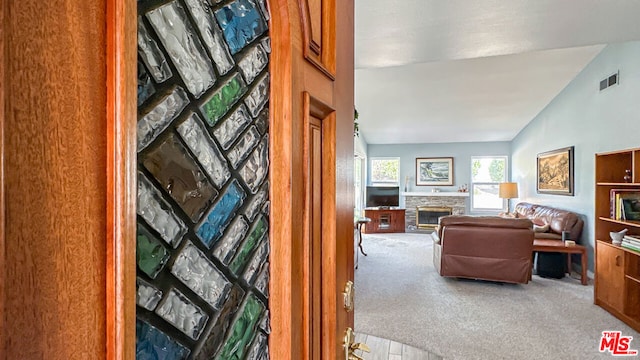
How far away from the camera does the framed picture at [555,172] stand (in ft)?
17.4

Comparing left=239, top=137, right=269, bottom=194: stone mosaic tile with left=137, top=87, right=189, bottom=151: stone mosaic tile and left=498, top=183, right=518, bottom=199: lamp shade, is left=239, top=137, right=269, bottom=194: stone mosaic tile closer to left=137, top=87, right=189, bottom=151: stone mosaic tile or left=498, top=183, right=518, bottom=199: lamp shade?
left=137, top=87, right=189, bottom=151: stone mosaic tile

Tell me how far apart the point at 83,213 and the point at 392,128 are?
8.24 meters

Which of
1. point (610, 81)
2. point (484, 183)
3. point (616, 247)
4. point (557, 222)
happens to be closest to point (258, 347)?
point (616, 247)

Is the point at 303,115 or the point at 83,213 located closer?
the point at 83,213

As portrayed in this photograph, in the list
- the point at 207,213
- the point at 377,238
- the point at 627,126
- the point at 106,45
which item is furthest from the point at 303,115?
the point at 377,238

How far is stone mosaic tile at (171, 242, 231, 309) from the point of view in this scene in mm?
416

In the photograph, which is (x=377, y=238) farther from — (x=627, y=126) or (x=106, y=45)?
(x=106, y=45)

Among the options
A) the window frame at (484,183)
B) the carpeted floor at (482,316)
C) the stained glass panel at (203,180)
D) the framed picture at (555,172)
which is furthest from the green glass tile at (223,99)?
the window frame at (484,183)

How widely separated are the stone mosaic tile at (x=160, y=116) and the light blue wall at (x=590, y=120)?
4921 millimetres

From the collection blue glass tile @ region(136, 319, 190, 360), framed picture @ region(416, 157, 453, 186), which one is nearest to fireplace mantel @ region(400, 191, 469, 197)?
framed picture @ region(416, 157, 453, 186)

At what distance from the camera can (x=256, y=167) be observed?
57 cm

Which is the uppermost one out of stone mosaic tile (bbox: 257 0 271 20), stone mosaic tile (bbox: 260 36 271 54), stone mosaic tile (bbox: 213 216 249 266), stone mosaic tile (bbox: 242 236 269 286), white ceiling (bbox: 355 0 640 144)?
white ceiling (bbox: 355 0 640 144)

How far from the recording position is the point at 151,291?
37cm

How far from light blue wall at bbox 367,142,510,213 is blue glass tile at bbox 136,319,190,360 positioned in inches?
369
